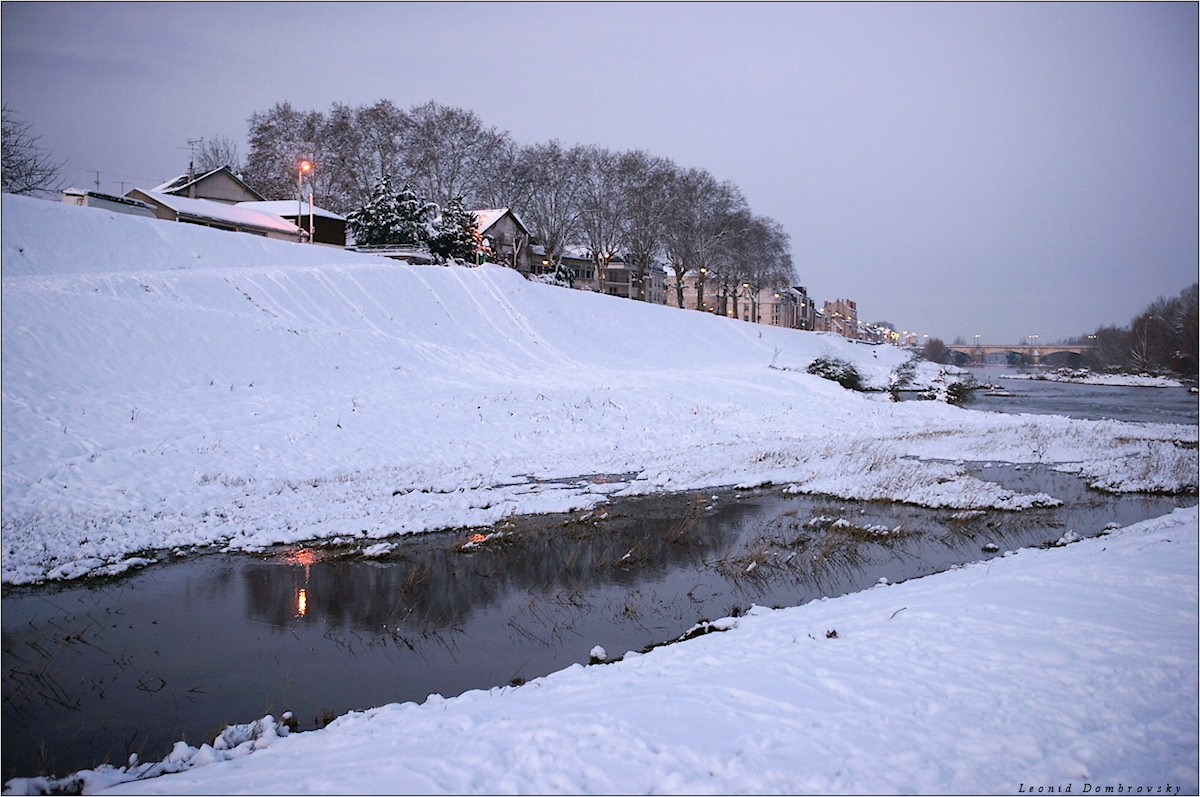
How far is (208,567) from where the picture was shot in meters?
10.9

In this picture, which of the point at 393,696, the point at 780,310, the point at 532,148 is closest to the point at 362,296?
the point at 393,696

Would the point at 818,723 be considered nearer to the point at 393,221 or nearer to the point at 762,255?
the point at 393,221

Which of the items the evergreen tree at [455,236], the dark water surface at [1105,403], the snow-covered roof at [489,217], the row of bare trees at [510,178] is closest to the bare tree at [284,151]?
the row of bare trees at [510,178]

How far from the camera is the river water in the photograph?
6.86 metres

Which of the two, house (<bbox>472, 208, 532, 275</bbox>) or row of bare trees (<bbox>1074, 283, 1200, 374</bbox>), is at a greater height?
house (<bbox>472, 208, 532, 275</bbox>)

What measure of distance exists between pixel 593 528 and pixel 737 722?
8.07 meters

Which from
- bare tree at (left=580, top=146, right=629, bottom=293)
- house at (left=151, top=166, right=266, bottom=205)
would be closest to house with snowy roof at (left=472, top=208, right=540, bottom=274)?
bare tree at (left=580, top=146, right=629, bottom=293)

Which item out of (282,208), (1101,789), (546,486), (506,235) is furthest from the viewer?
(506,235)

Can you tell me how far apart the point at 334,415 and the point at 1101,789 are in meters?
19.5

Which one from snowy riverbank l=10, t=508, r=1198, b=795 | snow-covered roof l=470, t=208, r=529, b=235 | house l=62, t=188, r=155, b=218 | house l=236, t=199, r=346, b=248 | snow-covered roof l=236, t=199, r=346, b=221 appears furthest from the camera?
snow-covered roof l=470, t=208, r=529, b=235

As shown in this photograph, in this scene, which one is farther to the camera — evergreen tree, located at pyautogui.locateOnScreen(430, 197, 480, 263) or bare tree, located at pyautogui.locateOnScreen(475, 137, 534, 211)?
bare tree, located at pyautogui.locateOnScreen(475, 137, 534, 211)

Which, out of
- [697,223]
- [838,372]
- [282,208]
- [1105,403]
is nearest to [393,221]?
[282,208]

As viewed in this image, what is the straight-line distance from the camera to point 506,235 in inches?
2630

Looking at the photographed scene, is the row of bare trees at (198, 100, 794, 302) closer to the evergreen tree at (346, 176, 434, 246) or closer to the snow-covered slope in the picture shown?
the evergreen tree at (346, 176, 434, 246)
